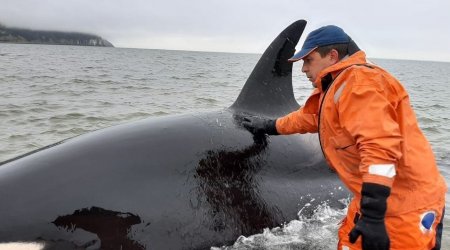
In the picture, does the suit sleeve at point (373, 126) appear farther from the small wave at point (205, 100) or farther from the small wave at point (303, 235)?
the small wave at point (205, 100)

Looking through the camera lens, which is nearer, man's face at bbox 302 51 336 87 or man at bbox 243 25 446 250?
man at bbox 243 25 446 250

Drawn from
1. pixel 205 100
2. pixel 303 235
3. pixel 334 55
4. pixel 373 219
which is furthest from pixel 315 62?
pixel 205 100

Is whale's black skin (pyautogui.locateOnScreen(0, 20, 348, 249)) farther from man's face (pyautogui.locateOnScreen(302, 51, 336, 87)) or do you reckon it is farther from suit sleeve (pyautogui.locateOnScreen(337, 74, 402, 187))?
suit sleeve (pyautogui.locateOnScreen(337, 74, 402, 187))

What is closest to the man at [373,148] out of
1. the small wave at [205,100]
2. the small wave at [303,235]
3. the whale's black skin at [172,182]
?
the small wave at [303,235]

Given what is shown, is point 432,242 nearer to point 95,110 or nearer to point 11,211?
point 11,211

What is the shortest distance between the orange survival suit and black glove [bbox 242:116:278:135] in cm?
153

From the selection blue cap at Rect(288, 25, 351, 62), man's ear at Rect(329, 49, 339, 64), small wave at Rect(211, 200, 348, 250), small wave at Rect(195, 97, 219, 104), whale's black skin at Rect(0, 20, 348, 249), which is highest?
blue cap at Rect(288, 25, 351, 62)

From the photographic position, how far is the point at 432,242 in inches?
159

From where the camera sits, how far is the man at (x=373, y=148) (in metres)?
3.45

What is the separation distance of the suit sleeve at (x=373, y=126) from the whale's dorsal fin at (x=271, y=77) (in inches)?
110

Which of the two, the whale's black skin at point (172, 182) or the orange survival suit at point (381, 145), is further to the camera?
the whale's black skin at point (172, 182)

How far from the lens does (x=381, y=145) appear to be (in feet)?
11.2

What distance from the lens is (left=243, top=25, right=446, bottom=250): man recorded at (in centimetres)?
345

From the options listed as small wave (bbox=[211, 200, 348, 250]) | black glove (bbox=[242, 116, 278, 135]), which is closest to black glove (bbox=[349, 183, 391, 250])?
small wave (bbox=[211, 200, 348, 250])
